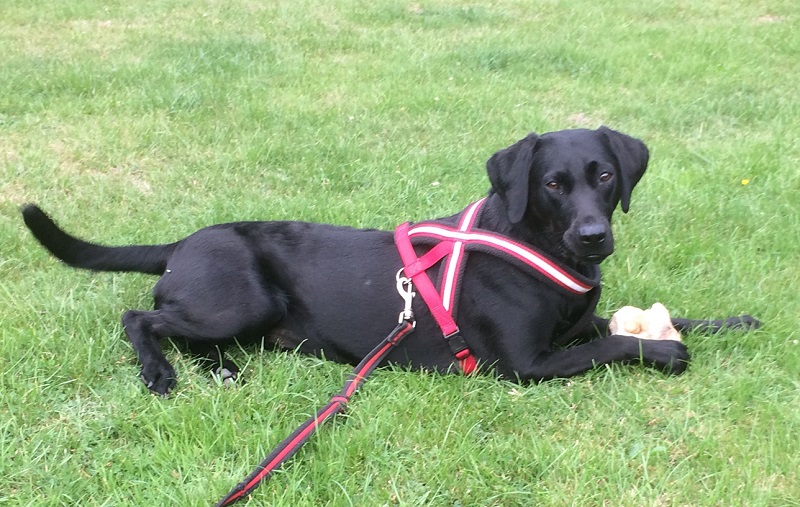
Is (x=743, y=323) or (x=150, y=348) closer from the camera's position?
(x=150, y=348)

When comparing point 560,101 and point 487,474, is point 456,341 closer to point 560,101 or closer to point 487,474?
point 487,474

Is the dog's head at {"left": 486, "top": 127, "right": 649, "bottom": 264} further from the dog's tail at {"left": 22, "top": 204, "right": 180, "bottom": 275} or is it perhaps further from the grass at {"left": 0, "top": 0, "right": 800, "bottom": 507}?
Result: the dog's tail at {"left": 22, "top": 204, "right": 180, "bottom": 275}

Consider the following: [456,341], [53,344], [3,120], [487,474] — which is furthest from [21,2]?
[487,474]

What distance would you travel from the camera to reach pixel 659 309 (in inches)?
115

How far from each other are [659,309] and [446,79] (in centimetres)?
404

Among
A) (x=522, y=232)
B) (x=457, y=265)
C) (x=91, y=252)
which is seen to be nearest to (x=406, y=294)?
(x=457, y=265)

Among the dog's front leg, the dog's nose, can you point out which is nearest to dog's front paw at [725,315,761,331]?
the dog's front leg

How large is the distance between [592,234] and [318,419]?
117 centimetres

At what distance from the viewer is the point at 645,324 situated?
2.88 metres

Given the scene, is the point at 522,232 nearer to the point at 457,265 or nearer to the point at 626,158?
the point at 457,265

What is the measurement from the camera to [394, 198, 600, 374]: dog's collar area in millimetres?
2625

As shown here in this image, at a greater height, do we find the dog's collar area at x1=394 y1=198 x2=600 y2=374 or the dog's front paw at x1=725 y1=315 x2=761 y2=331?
the dog's collar area at x1=394 y1=198 x2=600 y2=374

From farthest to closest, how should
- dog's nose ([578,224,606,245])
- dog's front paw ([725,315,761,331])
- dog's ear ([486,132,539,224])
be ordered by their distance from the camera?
dog's front paw ([725,315,761,331])
dog's ear ([486,132,539,224])
dog's nose ([578,224,606,245])

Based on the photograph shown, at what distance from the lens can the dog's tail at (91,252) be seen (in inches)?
109
